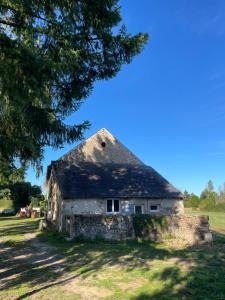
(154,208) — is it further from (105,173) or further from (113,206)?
(105,173)

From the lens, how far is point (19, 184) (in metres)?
52.8

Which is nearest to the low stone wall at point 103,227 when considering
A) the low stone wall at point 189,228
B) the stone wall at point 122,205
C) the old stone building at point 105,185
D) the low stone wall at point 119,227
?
the low stone wall at point 119,227

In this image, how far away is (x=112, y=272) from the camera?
444 inches

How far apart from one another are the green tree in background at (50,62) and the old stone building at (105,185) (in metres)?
9.86

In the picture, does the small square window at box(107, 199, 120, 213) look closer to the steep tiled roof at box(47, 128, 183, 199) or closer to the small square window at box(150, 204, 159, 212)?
the steep tiled roof at box(47, 128, 183, 199)

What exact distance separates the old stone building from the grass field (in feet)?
20.7

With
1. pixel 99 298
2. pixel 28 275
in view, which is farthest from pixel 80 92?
pixel 99 298

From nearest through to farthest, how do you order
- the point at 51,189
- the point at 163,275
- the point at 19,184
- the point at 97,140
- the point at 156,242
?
1. the point at 163,275
2. the point at 156,242
3. the point at 51,189
4. the point at 97,140
5. the point at 19,184

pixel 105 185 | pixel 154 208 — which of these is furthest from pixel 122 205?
pixel 154 208

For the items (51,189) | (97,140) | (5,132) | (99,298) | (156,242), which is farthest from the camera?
(97,140)

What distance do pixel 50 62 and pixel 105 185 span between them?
1847 centimetres

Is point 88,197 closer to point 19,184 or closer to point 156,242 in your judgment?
point 156,242

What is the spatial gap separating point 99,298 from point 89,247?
921cm

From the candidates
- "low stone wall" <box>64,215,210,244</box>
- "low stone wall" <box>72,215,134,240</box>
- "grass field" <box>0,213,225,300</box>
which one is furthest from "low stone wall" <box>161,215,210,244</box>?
"low stone wall" <box>72,215,134,240</box>
